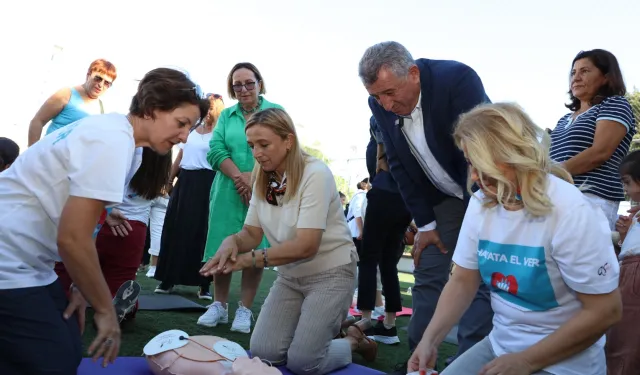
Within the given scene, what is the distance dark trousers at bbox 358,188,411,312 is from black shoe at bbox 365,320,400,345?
14cm

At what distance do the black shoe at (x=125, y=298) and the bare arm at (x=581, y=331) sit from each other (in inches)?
92.5

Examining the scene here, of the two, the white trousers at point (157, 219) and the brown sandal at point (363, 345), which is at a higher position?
the brown sandal at point (363, 345)

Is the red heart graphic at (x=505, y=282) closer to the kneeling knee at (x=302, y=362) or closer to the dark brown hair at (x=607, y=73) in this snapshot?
the kneeling knee at (x=302, y=362)

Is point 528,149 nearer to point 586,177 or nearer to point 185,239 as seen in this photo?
point 586,177

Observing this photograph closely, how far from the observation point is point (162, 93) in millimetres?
1914

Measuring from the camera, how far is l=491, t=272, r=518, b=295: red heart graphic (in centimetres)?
171

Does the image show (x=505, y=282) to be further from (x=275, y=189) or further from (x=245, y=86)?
(x=245, y=86)

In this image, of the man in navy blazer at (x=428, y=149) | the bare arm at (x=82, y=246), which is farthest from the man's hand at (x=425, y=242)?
the bare arm at (x=82, y=246)

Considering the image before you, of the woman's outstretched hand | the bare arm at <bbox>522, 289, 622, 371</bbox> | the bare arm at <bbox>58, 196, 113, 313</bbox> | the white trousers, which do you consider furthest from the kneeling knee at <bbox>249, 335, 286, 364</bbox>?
the white trousers

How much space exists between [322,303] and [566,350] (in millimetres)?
1491

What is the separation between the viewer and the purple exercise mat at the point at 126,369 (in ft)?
8.19

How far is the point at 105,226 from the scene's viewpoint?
327 centimetres

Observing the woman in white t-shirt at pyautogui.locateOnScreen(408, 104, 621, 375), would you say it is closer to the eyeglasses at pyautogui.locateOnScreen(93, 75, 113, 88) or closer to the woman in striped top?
the woman in striped top

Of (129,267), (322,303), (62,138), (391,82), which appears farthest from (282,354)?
(62,138)
